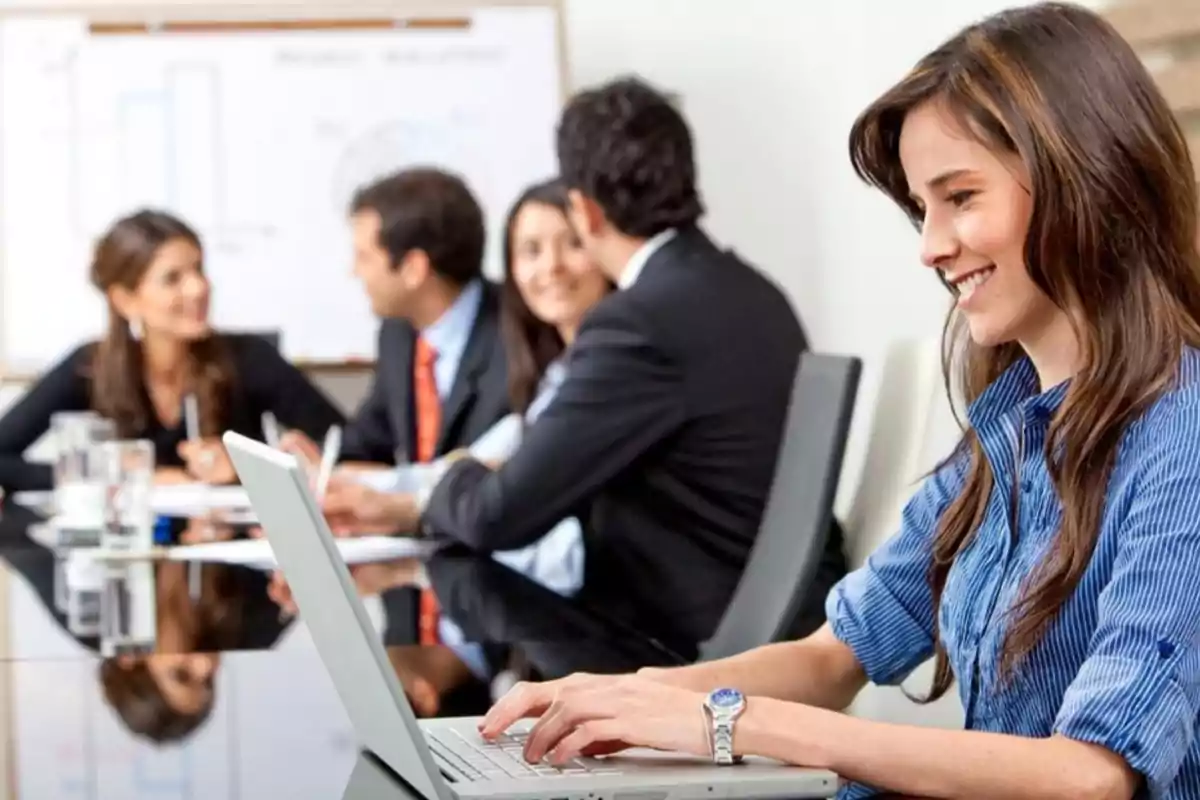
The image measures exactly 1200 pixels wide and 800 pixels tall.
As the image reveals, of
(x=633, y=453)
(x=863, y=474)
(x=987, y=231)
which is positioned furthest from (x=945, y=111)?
(x=633, y=453)

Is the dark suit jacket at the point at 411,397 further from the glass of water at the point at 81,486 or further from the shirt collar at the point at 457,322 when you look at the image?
the glass of water at the point at 81,486

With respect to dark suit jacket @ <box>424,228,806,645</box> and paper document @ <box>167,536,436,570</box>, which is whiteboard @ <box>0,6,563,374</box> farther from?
dark suit jacket @ <box>424,228,806,645</box>

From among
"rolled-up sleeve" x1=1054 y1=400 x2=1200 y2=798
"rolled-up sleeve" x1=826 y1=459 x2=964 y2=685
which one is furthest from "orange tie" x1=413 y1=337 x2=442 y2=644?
"rolled-up sleeve" x1=1054 y1=400 x2=1200 y2=798

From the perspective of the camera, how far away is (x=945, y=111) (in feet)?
4.08

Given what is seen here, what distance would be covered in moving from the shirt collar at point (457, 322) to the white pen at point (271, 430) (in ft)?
1.34

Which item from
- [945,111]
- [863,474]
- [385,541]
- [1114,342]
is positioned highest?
[945,111]

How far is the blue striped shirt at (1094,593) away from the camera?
1105 mm

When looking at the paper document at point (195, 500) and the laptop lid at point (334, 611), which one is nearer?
the laptop lid at point (334, 611)

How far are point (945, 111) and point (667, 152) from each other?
5.41ft

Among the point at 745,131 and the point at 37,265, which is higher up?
the point at 745,131

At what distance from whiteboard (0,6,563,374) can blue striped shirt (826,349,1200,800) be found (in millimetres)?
3356

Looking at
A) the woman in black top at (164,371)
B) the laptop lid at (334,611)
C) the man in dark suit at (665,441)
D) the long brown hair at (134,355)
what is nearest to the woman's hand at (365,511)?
the man in dark suit at (665,441)

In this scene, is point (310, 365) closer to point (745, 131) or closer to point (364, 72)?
point (364, 72)

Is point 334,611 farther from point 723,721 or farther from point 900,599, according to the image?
point 900,599
